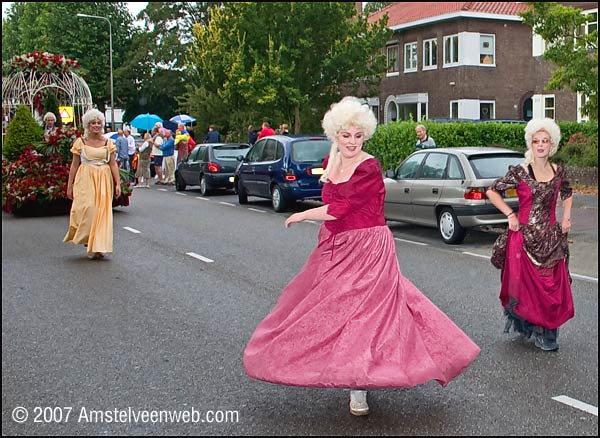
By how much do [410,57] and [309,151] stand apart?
27.4 m

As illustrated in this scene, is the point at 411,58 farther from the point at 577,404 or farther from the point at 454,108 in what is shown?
the point at 577,404

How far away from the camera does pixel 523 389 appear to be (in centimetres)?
585

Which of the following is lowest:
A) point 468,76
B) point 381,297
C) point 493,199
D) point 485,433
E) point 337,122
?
point 485,433

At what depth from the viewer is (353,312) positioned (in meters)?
4.93

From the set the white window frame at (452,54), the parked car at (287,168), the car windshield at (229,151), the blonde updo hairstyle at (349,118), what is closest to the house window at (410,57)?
the white window frame at (452,54)

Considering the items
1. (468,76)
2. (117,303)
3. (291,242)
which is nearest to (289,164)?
(291,242)

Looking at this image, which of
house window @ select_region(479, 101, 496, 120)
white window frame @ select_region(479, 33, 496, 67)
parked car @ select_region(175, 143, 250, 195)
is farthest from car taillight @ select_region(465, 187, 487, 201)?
white window frame @ select_region(479, 33, 496, 67)

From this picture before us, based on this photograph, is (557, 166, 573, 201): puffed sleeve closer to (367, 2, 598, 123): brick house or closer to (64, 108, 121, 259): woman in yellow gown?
(64, 108, 121, 259): woman in yellow gown

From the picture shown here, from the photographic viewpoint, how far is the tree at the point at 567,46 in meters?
17.4

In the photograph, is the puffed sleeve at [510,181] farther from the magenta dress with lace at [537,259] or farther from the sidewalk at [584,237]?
the sidewalk at [584,237]

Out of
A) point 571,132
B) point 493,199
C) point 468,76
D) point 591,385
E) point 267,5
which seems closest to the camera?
point 591,385

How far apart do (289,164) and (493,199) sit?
477 inches

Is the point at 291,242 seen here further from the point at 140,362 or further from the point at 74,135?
the point at 74,135

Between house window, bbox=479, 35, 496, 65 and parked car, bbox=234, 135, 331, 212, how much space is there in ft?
79.0
